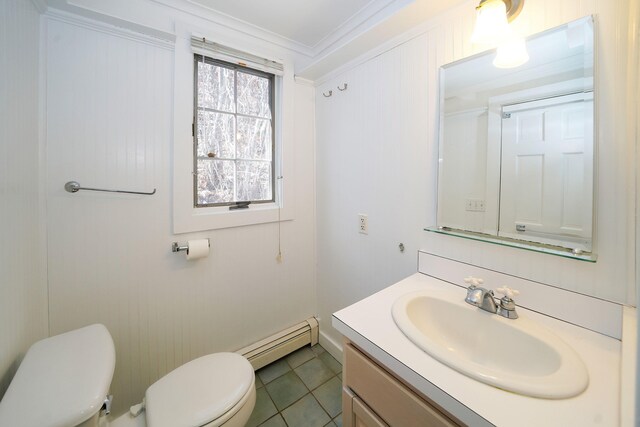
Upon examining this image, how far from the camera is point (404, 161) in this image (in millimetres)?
1336

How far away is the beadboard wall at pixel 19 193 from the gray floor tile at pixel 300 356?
1.35 m

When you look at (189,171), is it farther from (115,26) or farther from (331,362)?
(331,362)

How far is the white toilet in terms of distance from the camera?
70cm

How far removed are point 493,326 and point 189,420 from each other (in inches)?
45.4

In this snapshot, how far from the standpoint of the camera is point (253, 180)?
5.74 feet

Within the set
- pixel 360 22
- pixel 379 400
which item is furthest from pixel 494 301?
pixel 360 22

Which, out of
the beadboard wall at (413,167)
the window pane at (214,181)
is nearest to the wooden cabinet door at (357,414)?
the beadboard wall at (413,167)

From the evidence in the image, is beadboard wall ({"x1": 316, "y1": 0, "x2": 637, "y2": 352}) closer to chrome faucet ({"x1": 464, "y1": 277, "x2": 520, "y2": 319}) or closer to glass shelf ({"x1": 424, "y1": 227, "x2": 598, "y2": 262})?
glass shelf ({"x1": 424, "y1": 227, "x2": 598, "y2": 262})

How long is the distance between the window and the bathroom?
0.14 m

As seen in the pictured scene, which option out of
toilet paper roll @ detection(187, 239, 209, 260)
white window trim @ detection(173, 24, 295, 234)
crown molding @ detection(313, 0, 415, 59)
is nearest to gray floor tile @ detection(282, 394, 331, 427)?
toilet paper roll @ detection(187, 239, 209, 260)

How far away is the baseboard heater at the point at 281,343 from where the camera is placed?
1.68 meters

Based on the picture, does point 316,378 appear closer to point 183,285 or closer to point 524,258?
point 183,285

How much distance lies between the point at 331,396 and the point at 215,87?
2050mm

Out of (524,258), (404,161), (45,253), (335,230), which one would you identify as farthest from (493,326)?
(45,253)
